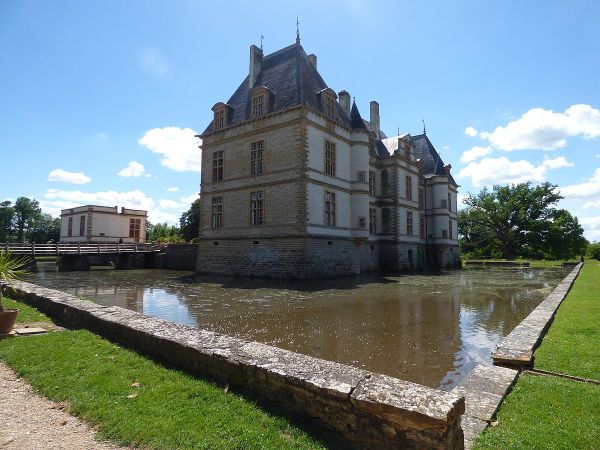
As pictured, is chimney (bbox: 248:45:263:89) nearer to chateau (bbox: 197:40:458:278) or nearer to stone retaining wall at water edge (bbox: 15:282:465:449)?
chateau (bbox: 197:40:458:278)

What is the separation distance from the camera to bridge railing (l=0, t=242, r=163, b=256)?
2535cm

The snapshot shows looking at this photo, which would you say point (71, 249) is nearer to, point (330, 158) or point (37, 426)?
point (330, 158)

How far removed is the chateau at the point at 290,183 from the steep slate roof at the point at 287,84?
91 mm

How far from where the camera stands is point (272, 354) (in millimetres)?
3822

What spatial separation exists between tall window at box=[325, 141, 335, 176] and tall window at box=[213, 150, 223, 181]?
762 cm

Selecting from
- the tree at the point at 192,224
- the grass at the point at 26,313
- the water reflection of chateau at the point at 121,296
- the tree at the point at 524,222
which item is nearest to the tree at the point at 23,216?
the tree at the point at 192,224

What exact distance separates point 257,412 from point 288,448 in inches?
23.1

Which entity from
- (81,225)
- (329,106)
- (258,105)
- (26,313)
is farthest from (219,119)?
(81,225)

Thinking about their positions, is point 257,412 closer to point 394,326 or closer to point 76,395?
point 76,395

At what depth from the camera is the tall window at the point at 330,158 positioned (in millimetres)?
22750

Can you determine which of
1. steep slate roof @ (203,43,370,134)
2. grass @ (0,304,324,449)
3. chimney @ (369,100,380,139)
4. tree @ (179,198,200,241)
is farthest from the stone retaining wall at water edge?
tree @ (179,198,200,241)

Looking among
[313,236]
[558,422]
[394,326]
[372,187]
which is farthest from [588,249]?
[558,422]

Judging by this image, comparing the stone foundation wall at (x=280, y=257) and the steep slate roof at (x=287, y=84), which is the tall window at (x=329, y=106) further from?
the stone foundation wall at (x=280, y=257)

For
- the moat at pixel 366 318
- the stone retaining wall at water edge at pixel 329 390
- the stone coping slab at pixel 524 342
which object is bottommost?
the moat at pixel 366 318
